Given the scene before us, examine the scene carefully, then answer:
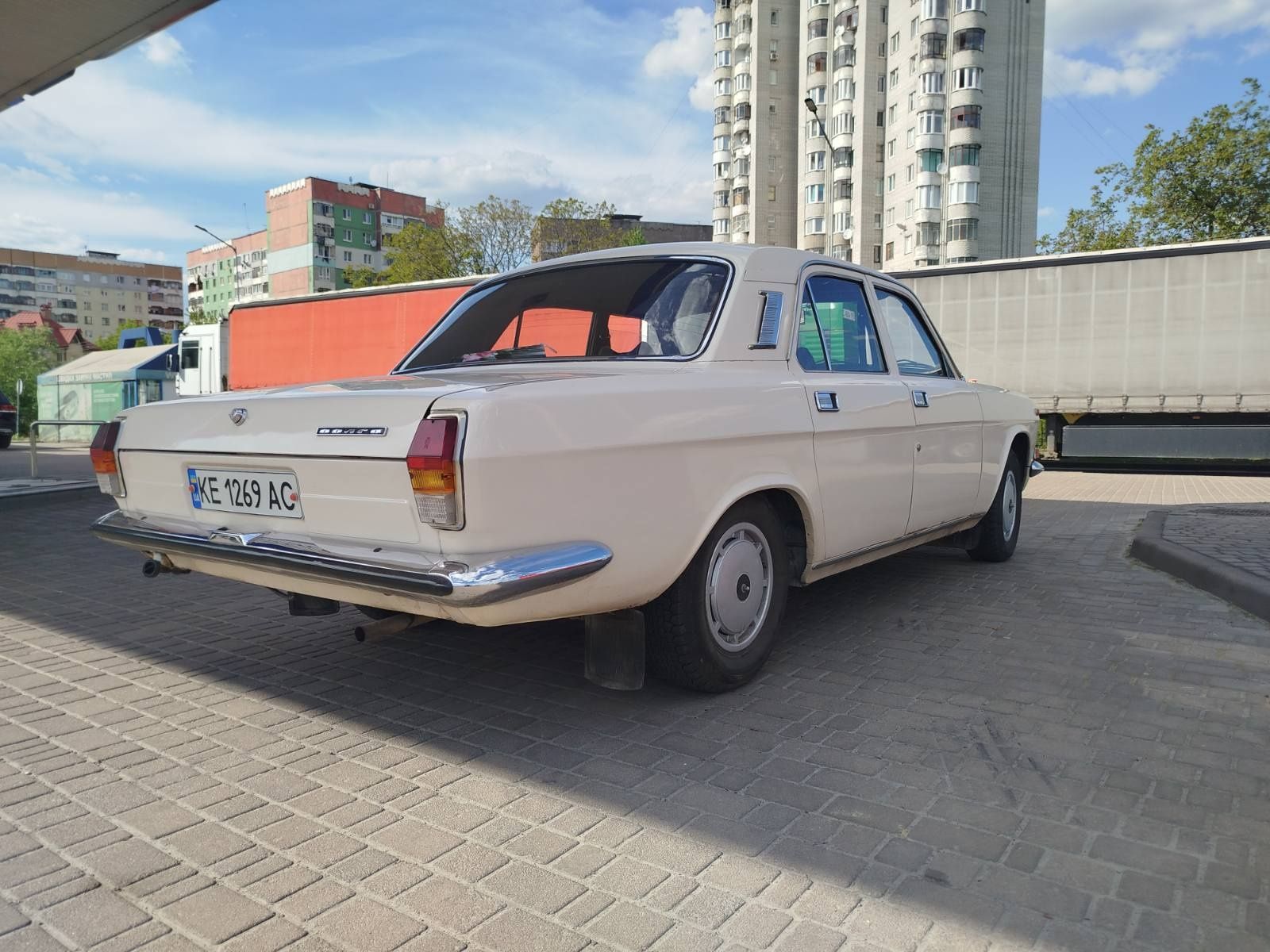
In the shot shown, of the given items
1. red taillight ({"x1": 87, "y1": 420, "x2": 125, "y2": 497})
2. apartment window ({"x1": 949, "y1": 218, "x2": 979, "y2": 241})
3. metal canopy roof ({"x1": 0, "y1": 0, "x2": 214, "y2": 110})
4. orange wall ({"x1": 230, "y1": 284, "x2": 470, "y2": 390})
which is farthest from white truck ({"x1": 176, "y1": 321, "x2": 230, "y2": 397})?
apartment window ({"x1": 949, "y1": 218, "x2": 979, "y2": 241})

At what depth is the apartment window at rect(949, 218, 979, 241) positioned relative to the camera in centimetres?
5384

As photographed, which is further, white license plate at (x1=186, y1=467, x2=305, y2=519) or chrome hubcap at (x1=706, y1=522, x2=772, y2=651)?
chrome hubcap at (x1=706, y1=522, x2=772, y2=651)

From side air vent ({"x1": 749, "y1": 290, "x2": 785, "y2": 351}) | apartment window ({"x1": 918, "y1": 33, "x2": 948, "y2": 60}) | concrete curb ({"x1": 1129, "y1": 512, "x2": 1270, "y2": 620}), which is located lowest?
concrete curb ({"x1": 1129, "y1": 512, "x2": 1270, "y2": 620})

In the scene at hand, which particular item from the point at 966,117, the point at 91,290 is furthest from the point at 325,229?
the point at 966,117

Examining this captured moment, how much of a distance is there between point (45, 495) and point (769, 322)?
10154 millimetres

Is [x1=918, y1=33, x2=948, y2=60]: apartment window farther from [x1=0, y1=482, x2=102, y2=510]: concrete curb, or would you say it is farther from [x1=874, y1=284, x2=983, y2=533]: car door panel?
[x1=874, y1=284, x2=983, y2=533]: car door panel

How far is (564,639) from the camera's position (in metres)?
4.41

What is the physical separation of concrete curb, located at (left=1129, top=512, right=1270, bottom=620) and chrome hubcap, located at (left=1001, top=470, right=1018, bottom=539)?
987 millimetres

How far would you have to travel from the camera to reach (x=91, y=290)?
5945 inches

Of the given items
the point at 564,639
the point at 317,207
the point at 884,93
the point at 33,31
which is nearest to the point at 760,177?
the point at 884,93

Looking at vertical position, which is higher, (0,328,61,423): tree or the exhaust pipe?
(0,328,61,423): tree

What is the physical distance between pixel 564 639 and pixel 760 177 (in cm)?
7286

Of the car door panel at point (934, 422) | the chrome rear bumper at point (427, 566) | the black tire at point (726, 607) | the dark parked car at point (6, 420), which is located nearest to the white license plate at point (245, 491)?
the chrome rear bumper at point (427, 566)

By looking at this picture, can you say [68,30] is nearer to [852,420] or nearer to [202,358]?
[852,420]
